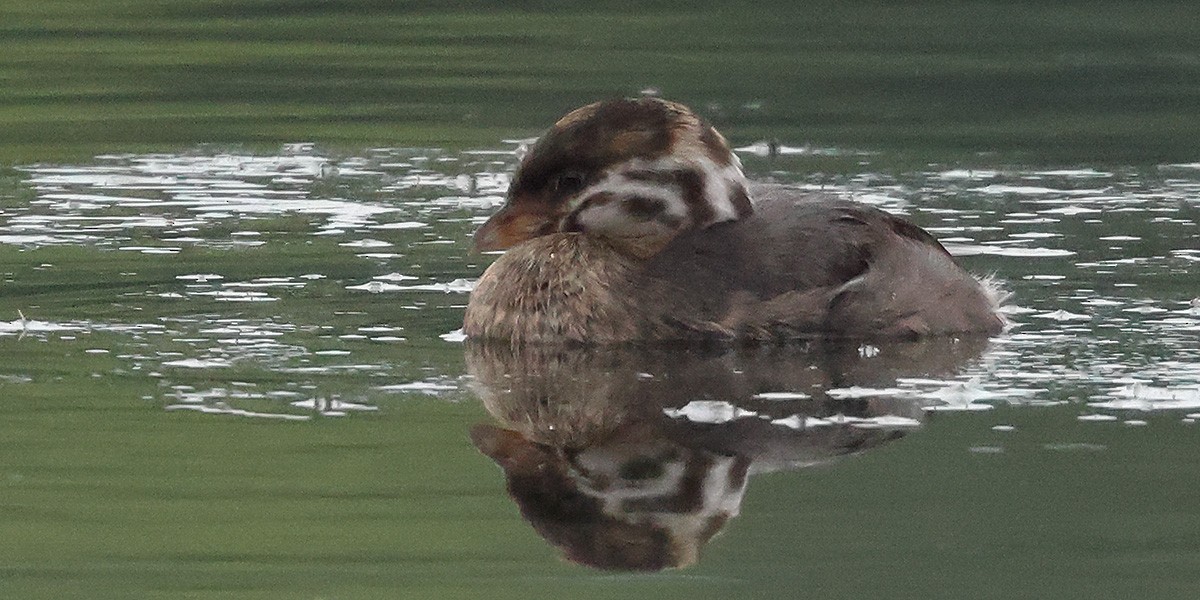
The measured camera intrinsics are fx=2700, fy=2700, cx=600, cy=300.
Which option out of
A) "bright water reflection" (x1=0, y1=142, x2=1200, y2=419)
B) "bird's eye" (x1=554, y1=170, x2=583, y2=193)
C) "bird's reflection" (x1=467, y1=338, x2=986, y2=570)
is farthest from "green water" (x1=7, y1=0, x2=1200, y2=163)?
"bird's reflection" (x1=467, y1=338, x2=986, y2=570)

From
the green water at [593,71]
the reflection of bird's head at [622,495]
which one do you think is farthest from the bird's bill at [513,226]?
the green water at [593,71]

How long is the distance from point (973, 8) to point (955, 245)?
11.8 meters

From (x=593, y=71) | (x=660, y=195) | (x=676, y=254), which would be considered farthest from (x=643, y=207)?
(x=593, y=71)

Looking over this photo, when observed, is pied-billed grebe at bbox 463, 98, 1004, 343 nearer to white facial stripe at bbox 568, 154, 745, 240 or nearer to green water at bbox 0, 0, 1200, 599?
white facial stripe at bbox 568, 154, 745, 240

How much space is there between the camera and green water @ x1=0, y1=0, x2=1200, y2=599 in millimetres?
7461

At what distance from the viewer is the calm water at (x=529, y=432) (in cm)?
733

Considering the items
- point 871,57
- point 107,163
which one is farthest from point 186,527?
point 871,57

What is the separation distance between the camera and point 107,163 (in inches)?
612

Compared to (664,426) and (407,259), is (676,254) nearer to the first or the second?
(664,426)

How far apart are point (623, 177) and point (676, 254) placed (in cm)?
38

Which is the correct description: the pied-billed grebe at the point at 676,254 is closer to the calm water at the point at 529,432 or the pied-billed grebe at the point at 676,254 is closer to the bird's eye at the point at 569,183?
the bird's eye at the point at 569,183

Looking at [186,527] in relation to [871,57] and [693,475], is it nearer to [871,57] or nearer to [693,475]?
[693,475]

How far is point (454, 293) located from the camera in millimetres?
11953

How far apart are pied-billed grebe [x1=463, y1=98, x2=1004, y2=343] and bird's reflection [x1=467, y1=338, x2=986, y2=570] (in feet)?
0.39
